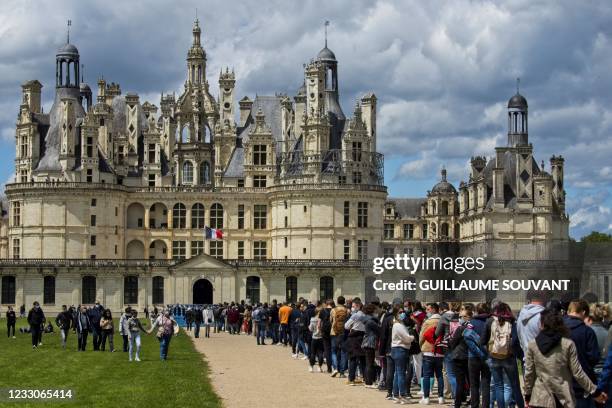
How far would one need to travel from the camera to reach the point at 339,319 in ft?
94.4

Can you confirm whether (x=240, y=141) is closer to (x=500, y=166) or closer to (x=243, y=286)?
(x=243, y=286)

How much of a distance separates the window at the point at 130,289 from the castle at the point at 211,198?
15cm

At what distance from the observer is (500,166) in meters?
98.5

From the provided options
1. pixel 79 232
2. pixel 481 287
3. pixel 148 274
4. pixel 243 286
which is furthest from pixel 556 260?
pixel 79 232

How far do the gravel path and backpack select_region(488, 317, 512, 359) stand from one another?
364cm

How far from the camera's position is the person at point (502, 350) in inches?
772

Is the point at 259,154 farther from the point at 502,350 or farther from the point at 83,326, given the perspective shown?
the point at 502,350

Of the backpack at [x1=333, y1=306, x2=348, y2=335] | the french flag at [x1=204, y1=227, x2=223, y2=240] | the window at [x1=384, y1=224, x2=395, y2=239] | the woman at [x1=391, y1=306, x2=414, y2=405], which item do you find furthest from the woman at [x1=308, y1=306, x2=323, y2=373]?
the window at [x1=384, y1=224, x2=395, y2=239]

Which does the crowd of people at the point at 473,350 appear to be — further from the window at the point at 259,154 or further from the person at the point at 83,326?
the window at the point at 259,154

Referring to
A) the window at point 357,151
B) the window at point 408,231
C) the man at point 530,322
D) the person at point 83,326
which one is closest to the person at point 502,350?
the man at point 530,322

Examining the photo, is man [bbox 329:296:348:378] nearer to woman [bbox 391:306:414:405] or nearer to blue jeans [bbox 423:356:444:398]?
woman [bbox 391:306:414:405]

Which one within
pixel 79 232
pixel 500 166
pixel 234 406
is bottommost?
pixel 234 406

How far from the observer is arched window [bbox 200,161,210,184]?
94.6 meters

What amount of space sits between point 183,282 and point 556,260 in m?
28.1
